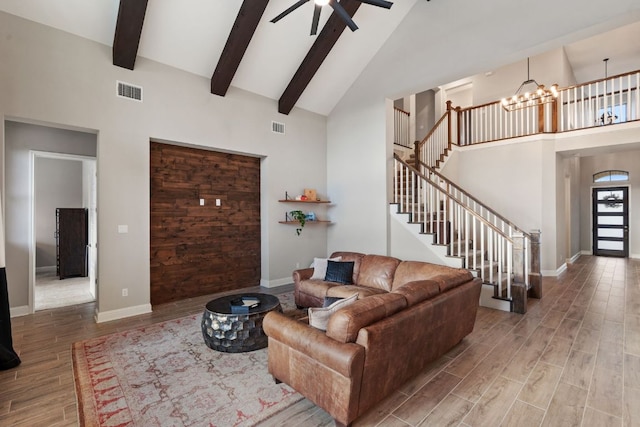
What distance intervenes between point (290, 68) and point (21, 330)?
563 cm

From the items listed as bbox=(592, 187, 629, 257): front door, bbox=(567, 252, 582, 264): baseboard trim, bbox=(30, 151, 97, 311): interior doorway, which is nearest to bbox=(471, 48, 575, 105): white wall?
bbox=(592, 187, 629, 257): front door

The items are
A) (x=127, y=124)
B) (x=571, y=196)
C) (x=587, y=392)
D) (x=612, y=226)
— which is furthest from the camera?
(x=612, y=226)

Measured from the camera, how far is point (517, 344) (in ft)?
10.8

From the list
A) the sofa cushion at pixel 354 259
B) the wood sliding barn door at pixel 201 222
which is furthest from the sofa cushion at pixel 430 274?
the wood sliding barn door at pixel 201 222

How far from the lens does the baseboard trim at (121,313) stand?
160 inches

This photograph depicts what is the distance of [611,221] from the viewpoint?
30.4ft

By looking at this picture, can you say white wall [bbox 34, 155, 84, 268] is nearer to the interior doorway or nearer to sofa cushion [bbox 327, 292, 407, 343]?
the interior doorway

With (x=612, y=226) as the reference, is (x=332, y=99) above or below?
above

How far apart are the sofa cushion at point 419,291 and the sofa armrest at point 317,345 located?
76 centimetres

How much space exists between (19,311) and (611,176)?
1427 cm

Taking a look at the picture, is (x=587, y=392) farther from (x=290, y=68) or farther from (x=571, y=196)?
(x=571, y=196)

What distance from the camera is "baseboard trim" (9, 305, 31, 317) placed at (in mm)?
4125

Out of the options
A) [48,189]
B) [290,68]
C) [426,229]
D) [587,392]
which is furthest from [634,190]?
[48,189]

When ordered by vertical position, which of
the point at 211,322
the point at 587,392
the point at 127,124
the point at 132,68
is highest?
the point at 132,68
